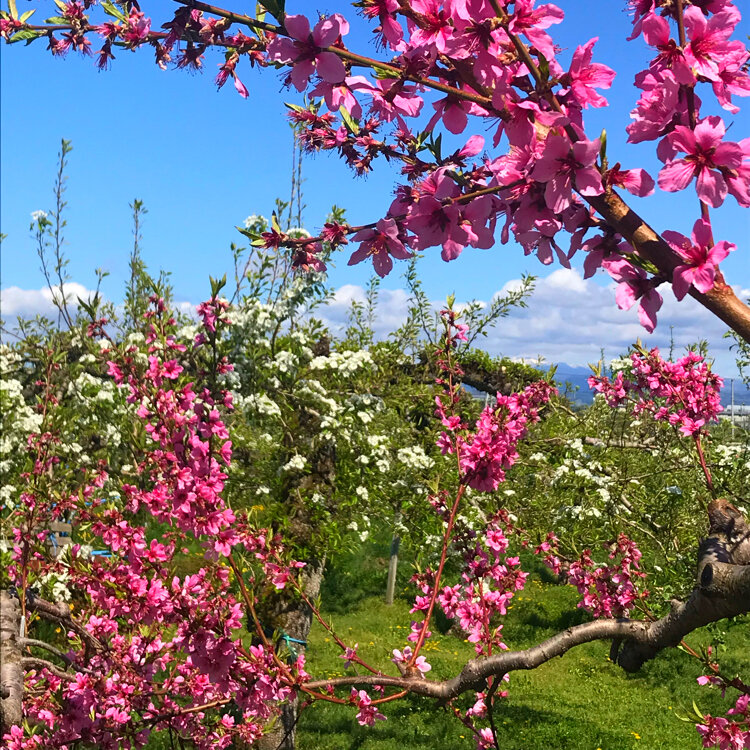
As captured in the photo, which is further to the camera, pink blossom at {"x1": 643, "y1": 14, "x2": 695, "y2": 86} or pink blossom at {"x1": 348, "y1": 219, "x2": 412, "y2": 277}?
pink blossom at {"x1": 348, "y1": 219, "x2": 412, "y2": 277}

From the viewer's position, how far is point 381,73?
150 cm

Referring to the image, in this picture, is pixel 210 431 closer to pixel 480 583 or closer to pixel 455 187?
pixel 480 583

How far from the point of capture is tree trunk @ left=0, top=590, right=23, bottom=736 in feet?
9.74

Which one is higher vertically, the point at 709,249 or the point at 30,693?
the point at 709,249

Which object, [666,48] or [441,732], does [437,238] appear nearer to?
[666,48]

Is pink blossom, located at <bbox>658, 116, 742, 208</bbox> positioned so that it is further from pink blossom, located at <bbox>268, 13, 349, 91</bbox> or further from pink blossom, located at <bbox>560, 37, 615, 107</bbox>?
pink blossom, located at <bbox>268, 13, 349, 91</bbox>

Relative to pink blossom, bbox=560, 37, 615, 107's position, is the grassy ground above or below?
below

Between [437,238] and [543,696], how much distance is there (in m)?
12.8

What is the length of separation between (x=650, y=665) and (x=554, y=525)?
7571 mm

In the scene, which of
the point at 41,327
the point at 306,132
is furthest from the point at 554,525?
the point at 41,327

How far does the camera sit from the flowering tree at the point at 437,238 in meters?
1.34

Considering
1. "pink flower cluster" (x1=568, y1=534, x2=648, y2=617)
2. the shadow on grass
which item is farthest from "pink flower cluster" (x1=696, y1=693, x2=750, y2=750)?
the shadow on grass

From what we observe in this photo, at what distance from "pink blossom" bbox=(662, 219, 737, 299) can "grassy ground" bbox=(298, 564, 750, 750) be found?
7556 mm

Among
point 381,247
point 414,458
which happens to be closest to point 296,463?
point 414,458
